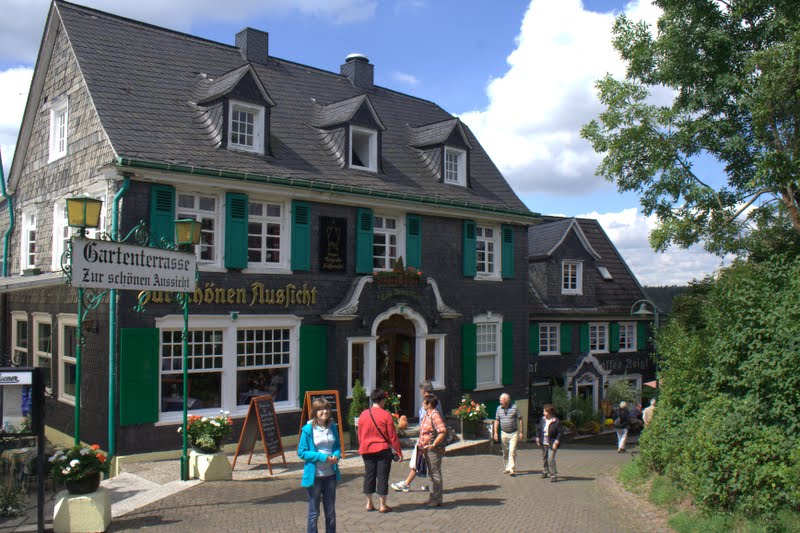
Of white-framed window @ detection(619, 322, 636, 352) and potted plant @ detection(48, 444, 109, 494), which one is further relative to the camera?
white-framed window @ detection(619, 322, 636, 352)

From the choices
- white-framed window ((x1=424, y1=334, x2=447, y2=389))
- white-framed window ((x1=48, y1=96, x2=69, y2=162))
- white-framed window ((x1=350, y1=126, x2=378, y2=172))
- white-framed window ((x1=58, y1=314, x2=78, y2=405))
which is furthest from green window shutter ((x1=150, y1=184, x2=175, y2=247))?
white-framed window ((x1=424, y1=334, x2=447, y2=389))

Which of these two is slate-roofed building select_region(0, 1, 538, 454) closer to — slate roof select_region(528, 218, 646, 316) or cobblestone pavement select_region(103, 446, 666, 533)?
cobblestone pavement select_region(103, 446, 666, 533)

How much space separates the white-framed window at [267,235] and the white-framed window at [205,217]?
76cm

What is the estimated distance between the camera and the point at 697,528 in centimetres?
945

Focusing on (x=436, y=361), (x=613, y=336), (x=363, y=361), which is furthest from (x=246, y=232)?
(x=613, y=336)

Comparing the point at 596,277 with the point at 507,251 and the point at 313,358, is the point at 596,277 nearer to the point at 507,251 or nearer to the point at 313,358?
the point at 507,251

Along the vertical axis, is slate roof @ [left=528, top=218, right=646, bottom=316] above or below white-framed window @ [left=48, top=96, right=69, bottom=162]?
below

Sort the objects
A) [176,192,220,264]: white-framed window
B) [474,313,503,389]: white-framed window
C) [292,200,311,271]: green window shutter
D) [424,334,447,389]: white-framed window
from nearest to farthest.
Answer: [176,192,220,264]: white-framed window, [292,200,311,271]: green window shutter, [424,334,447,389]: white-framed window, [474,313,503,389]: white-framed window

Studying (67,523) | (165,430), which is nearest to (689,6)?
(165,430)

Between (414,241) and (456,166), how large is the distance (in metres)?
3.60

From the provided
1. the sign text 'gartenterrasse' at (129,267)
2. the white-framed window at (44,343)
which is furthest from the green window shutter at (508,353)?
the sign text 'gartenterrasse' at (129,267)

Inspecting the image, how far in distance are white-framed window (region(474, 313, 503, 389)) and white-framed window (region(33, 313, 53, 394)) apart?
35.2 feet

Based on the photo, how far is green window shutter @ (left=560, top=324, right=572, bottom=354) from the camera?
2702 cm

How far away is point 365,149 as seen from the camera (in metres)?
18.9
